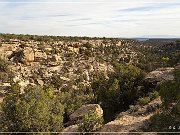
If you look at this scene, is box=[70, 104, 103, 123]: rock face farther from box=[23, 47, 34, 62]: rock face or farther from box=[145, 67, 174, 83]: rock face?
box=[23, 47, 34, 62]: rock face

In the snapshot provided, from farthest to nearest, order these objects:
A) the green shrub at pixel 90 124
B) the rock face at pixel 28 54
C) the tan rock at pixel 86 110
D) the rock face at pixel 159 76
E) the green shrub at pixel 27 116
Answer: the rock face at pixel 28 54 < the rock face at pixel 159 76 < the tan rock at pixel 86 110 < the green shrub at pixel 27 116 < the green shrub at pixel 90 124

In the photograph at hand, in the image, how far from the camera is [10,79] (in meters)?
42.4

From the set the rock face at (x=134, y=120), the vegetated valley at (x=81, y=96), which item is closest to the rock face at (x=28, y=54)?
the vegetated valley at (x=81, y=96)

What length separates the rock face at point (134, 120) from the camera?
15170 millimetres

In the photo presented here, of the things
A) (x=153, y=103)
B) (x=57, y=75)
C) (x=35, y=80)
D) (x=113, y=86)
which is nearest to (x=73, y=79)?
(x=57, y=75)

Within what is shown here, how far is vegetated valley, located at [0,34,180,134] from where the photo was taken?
591 inches

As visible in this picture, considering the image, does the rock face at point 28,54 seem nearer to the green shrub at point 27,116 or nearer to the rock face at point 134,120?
the green shrub at point 27,116

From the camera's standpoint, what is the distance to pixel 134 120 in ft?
54.0

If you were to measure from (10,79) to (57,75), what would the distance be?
632 cm

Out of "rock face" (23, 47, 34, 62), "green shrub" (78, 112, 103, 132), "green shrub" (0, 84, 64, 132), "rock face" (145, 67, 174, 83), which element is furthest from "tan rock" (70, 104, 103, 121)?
"rock face" (23, 47, 34, 62)

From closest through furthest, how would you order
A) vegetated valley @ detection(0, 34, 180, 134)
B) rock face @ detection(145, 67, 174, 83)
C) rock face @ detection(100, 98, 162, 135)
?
vegetated valley @ detection(0, 34, 180, 134) < rock face @ detection(100, 98, 162, 135) < rock face @ detection(145, 67, 174, 83)

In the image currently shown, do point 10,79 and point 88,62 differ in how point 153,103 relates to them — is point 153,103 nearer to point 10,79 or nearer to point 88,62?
point 10,79

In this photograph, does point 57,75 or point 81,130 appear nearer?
point 81,130

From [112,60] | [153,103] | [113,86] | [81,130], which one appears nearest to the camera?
[81,130]
